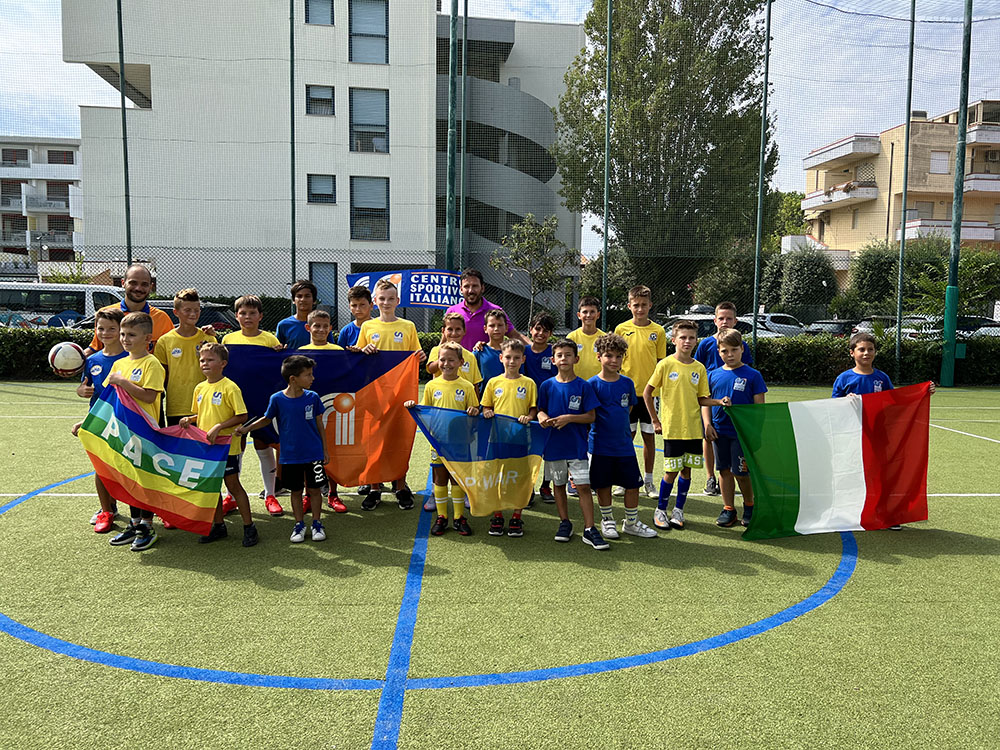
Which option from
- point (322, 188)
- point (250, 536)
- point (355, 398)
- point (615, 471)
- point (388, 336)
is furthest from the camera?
point (322, 188)

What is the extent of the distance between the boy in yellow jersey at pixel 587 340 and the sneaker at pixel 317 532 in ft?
8.44

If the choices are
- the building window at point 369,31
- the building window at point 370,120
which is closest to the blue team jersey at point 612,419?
the building window at point 370,120

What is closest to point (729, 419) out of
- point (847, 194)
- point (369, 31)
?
point (369, 31)

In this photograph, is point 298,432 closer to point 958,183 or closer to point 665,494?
point 665,494

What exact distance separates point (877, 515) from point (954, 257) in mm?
12120

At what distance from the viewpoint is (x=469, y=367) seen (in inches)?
239

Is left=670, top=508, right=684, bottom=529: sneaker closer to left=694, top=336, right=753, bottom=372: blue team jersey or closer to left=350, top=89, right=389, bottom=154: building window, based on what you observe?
left=694, top=336, right=753, bottom=372: blue team jersey

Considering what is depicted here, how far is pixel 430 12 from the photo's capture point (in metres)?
21.8

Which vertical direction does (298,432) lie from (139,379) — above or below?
below

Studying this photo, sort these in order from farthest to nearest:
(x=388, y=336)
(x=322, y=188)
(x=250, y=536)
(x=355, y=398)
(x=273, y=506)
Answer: (x=322, y=188)
(x=388, y=336)
(x=355, y=398)
(x=273, y=506)
(x=250, y=536)

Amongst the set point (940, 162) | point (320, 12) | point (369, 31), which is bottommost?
point (940, 162)

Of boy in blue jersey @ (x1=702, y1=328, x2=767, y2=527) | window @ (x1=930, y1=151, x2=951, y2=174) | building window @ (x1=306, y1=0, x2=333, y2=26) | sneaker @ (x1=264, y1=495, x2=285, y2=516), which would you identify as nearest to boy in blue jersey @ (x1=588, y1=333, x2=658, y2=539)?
boy in blue jersey @ (x1=702, y1=328, x2=767, y2=527)

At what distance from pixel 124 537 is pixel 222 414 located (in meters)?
1.15

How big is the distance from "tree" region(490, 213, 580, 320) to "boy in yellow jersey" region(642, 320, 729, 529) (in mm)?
16067
